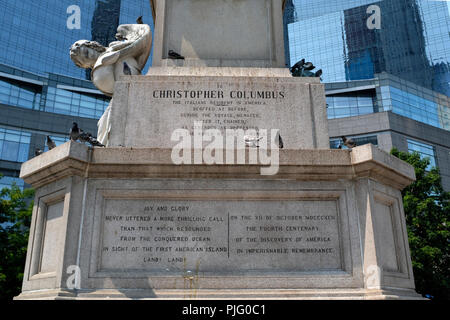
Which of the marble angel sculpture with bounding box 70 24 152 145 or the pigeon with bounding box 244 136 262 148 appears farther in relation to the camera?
the marble angel sculpture with bounding box 70 24 152 145

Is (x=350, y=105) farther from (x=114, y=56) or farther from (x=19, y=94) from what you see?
(x=114, y=56)

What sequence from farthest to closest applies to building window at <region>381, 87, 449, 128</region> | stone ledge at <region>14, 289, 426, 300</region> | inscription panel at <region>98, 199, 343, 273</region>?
building window at <region>381, 87, 449, 128</region>, inscription panel at <region>98, 199, 343, 273</region>, stone ledge at <region>14, 289, 426, 300</region>

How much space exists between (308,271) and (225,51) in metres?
5.85

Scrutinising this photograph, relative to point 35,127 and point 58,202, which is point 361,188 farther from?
point 35,127

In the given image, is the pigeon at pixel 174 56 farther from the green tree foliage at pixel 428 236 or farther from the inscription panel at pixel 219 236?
the green tree foliage at pixel 428 236

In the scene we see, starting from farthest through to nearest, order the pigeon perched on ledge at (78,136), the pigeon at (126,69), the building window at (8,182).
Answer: the building window at (8,182) < the pigeon at (126,69) < the pigeon perched on ledge at (78,136)

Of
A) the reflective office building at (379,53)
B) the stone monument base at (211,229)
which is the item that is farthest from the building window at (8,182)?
the stone monument base at (211,229)

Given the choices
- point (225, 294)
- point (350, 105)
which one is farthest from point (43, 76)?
point (225, 294)

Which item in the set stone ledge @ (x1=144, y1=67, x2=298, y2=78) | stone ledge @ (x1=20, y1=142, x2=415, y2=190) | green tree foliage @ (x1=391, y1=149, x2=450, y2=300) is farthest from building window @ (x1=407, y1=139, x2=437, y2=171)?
stone ledge @ (x1=20, y1=142, x2=415, y2=190)

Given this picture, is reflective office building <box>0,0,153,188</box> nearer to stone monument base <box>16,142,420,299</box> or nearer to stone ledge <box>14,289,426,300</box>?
stone monument base <box>16,142,420,299</box>

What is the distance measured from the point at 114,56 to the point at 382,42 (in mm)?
86935

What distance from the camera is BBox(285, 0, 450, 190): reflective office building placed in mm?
71500

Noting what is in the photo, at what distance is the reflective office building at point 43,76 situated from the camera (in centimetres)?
5619

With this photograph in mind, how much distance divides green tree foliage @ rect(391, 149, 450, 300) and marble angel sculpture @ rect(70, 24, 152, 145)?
18.6 m
